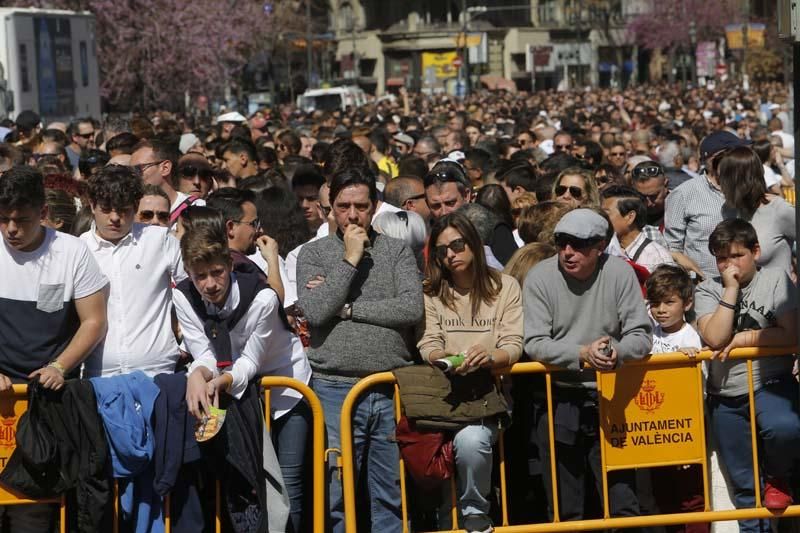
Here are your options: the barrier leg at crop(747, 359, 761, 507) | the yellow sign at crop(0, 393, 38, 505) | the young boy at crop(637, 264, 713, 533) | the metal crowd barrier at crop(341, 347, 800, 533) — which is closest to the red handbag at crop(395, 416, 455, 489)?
the metal crowd barrier at crop(341, 347, 800, 533)

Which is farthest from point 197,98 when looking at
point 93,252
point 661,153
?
point 93,252

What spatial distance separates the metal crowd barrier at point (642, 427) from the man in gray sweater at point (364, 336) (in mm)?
105

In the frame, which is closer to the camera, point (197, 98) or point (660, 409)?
point (660, 409)

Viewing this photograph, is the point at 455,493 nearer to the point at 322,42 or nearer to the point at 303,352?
the point at 303,352

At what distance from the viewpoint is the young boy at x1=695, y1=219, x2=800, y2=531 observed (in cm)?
627

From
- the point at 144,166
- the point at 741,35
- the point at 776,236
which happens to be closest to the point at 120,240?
the point at 144,166

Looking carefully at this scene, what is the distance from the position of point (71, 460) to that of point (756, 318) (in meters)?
3.17

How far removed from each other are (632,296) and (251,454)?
1.88m

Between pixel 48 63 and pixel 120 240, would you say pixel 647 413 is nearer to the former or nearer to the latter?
pixel 120 240

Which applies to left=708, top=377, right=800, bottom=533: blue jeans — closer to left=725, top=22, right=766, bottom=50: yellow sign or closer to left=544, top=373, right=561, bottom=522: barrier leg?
left=544, top=373, right=561, bottom=522: barrier leg

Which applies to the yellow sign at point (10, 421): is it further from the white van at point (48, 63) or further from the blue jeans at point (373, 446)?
the white van at point (48, 63)

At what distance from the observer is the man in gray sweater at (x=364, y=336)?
20.6 ft

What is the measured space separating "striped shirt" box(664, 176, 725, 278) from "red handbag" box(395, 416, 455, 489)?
3064mm

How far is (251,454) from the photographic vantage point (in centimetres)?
594
